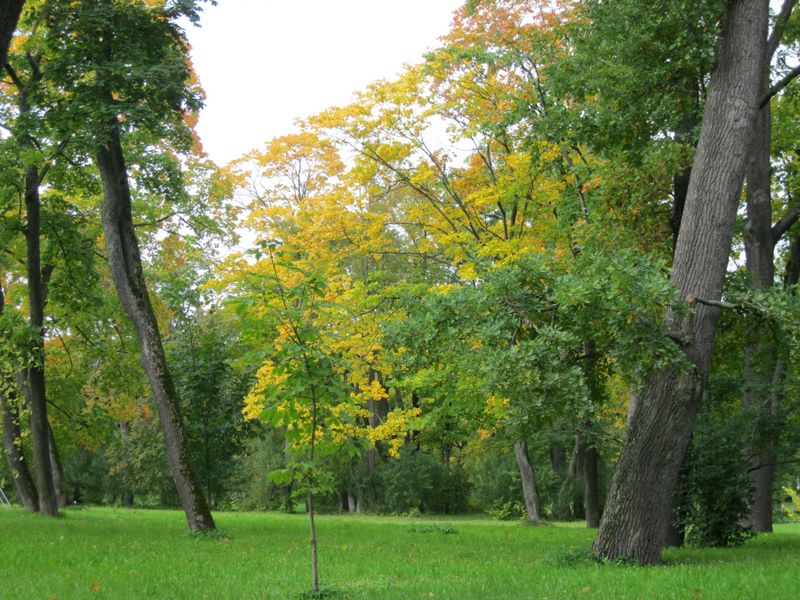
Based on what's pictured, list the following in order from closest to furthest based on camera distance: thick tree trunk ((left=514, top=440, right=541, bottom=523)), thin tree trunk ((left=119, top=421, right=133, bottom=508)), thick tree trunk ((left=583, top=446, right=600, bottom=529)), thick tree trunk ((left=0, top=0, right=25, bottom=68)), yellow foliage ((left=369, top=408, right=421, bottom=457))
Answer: thick tree trunk ((left=0, top=0, right=25, bottom=68)), thick tree trunk ((left=583, top=446, right=600, bottom=529)), yellow foliage ((left=369, top=408, right=421, bottom=457)), thick tree trunk ((left=514, top=440, right=541, bottom=523)), thin tree trunk ((left=119, top=421, right=133, bottom=508))

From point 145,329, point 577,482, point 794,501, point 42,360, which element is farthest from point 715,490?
point 794,501

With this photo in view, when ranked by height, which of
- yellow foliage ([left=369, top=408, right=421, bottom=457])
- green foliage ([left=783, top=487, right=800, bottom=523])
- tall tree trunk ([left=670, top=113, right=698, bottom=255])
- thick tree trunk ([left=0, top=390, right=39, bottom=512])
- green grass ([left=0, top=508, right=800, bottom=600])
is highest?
tall tree trunk ([left=670, top=113, right=698, bottom=255])

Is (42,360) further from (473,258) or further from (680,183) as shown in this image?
(680,183)

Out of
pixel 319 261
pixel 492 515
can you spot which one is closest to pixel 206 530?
pixel 319 261

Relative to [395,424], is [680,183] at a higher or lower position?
higher

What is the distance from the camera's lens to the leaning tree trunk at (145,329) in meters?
14.0

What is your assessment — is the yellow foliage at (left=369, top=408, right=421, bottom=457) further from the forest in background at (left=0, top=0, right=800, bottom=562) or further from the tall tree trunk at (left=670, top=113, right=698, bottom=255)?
the tall tree trunk at (left=670, top=113, right=698, bottom=255)

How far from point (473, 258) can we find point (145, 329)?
22.6 ft

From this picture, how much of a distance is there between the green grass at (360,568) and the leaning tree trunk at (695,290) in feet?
2.12

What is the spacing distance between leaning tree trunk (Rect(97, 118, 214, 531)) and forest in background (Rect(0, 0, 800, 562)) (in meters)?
0.05

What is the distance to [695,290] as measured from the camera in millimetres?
9062

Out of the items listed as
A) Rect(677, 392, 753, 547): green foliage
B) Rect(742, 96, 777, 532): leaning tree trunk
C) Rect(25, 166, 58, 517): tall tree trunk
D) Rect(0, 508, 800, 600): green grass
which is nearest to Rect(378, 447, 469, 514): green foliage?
Rect(25, 166, 58, 517): tall tree trunk

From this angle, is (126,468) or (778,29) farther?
(126,468)

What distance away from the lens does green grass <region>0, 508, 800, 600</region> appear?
709 centimetres
